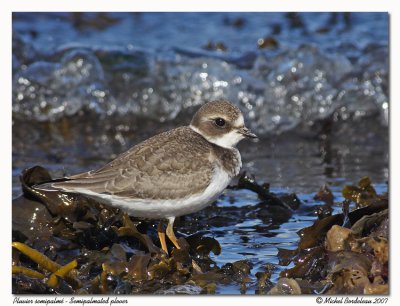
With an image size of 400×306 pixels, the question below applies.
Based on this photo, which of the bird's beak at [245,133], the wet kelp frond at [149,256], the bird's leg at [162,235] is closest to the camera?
the wet kelp frond at [149,256]

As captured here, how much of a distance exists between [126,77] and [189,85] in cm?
113

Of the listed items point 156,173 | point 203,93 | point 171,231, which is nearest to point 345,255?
point 171,231

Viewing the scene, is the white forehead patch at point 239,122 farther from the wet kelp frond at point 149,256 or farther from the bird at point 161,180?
the wet kelp frond at point 149,256

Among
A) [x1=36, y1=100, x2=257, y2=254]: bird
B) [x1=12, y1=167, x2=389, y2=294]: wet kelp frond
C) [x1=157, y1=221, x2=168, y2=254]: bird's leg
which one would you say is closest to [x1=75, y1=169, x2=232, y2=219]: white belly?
[x1=36, y1=100, x2=257, y2=254]: bird

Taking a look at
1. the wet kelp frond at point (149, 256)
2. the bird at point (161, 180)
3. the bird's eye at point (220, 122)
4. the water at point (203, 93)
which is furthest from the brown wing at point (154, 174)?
the water at point (203, 93)

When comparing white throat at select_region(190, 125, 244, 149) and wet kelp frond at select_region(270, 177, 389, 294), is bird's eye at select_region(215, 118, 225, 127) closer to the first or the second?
white throat at select_region(190, 125, 244, 149)

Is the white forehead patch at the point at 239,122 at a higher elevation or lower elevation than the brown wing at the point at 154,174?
higher

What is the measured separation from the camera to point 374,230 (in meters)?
6.14

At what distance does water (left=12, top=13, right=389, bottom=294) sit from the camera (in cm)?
1088

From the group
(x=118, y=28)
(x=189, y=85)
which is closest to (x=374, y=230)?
(x=189, y=85)

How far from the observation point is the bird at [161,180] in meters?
6.15

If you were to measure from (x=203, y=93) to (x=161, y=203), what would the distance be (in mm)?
6059

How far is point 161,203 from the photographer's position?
243 inches

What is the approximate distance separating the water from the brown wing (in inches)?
140
